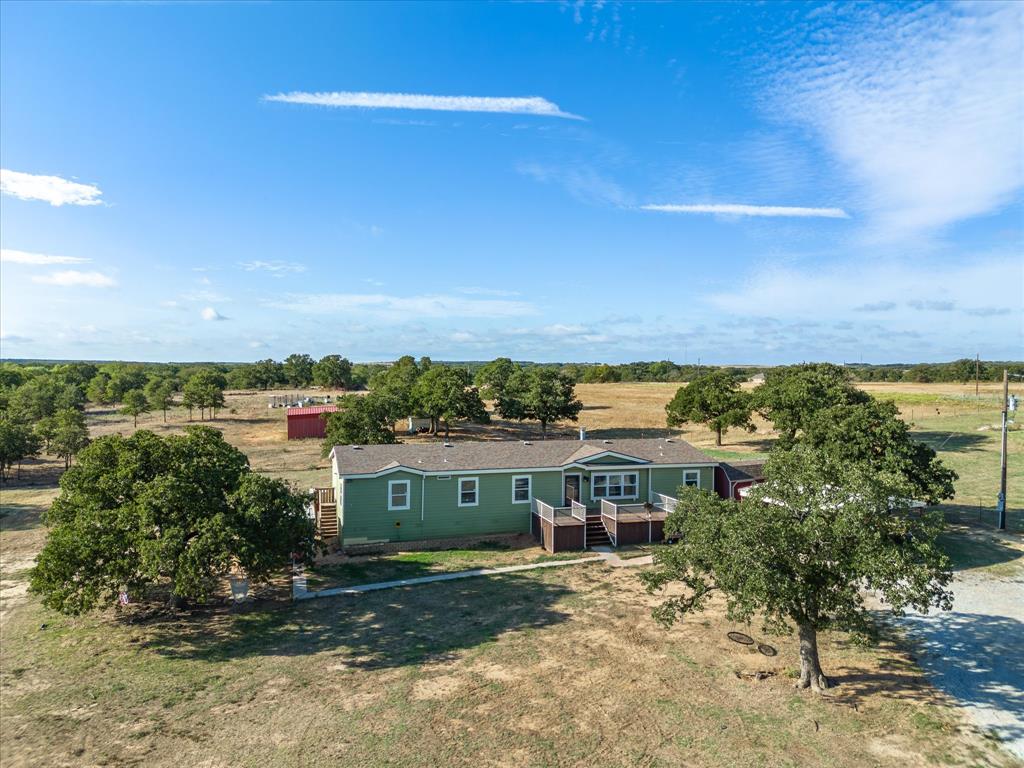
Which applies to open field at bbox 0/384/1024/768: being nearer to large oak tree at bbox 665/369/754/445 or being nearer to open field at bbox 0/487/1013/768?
open field at bbox 0/487/1013/768

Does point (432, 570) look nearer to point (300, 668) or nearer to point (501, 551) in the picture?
point (501, 551)

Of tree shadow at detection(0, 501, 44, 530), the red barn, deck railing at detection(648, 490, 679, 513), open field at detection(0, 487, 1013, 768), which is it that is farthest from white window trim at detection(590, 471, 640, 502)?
the red barn

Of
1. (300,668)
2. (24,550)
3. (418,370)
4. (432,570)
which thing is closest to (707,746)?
(300,668)

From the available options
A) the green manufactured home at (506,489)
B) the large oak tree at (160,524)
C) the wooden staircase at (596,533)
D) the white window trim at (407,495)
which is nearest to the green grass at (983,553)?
the green manufactured home at (506,489)

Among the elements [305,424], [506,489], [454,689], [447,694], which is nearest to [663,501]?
[506,489]

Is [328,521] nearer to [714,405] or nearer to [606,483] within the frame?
[606,483]

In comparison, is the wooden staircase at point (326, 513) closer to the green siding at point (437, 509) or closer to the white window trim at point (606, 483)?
the green siding at point (437, 509)
